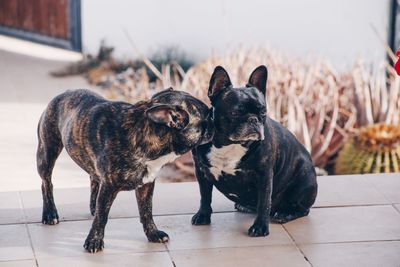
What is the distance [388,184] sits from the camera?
677cm

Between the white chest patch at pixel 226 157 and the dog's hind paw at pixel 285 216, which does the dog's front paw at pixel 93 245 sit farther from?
the dog's hind paw at pixel 285 216

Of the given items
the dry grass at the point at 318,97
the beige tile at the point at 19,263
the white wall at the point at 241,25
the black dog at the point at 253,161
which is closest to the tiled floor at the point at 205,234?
the beige tile at the point at 19,263

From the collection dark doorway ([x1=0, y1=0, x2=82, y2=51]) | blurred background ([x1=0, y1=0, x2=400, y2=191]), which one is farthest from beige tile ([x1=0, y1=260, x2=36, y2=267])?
dark doorway ([x1=0, y1=0, x2=82, y2=51])

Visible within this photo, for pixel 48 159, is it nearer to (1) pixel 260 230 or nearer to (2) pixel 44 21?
(1) pixel 260 230

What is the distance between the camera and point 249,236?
5.77 metres

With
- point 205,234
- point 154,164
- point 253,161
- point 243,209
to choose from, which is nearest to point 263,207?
point 253,161

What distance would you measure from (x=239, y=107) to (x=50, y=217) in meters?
1.37

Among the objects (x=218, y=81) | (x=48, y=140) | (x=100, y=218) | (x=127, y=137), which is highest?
(x=218, y=81)

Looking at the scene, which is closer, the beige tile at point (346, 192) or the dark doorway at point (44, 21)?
the beige tile at point (346, 192)

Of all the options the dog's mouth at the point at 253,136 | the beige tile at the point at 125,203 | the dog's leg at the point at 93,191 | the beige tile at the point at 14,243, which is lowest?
the beige tile at the point at 14,243

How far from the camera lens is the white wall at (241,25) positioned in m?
11.8

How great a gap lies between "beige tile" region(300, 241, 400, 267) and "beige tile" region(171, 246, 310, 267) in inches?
3.4

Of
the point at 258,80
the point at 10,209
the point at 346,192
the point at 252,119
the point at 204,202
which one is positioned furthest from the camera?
the point at 346,192

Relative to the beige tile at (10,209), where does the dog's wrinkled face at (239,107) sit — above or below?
above
